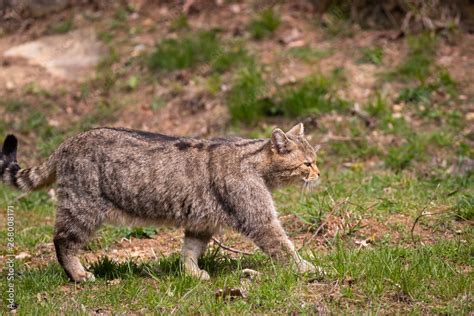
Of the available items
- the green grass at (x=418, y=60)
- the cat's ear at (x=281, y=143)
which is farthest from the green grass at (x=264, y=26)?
the cat's ear at (x=281, y=143)

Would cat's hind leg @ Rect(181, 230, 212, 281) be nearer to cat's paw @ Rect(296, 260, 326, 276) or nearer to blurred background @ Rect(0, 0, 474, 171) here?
cat's paw @ Rect(296, 260, 326, 276)

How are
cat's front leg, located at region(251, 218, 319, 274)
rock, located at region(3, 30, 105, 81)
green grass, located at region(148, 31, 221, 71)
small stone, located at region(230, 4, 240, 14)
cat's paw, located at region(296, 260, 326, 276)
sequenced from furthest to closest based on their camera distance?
1. small stone, located at region(230, 4, 240, 14)
2. rock, located at region(3, 30, 105, 81)
3. green grass, located at region(148, 31, 221, 71)
4. cat's front leg, located at region(251, 218, 319, 274)
5. cat's paw, located at region(296, 260, 326, 276)

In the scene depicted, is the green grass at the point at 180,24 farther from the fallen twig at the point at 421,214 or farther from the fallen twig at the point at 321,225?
the fallen twig at the point at 421,214

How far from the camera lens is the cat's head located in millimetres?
6484

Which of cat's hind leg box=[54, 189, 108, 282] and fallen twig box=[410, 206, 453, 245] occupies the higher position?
cat's hind leg box=[54, 189, 108, 282]

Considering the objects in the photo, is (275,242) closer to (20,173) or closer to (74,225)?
(74,225)

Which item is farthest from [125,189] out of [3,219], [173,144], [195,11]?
[195,11]

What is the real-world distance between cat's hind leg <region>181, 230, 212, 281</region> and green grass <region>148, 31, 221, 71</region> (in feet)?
19.5

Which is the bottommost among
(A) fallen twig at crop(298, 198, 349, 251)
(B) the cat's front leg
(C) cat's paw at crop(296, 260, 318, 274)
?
(A) fallen twig at crop(298, 198, 349, 251)

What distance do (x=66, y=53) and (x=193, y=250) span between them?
24.4ft

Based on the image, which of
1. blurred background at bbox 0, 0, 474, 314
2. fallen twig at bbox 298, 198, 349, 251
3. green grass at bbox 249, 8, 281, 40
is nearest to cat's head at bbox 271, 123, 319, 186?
fallen twig at bbox 298, 198, 349, 251

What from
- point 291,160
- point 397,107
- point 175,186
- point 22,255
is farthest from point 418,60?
point 22,255

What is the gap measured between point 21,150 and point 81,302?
5.80 meters

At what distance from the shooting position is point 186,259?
247 inches
